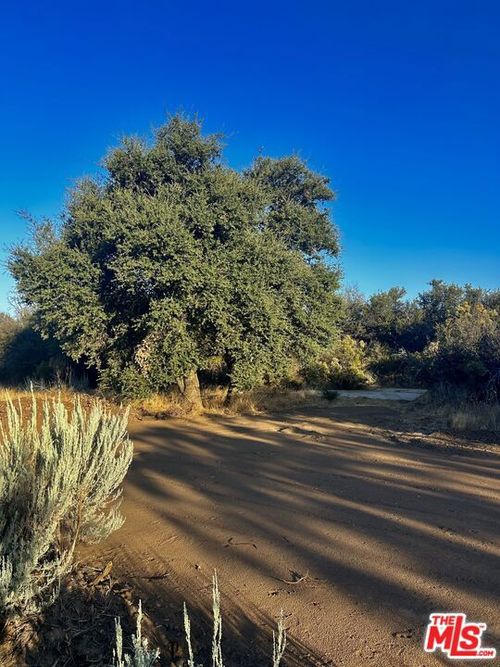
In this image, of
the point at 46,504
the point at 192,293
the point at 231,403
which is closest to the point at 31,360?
the point at 231,403

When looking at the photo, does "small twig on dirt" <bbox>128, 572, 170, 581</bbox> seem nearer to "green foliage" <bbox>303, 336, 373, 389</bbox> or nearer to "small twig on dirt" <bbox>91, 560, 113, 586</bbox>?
"small twig on dirt" <bbox>91, 560, 113, 586</bbox>

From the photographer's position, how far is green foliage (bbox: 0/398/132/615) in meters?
3.34

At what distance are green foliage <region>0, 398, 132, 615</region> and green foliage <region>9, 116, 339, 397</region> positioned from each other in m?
8.13

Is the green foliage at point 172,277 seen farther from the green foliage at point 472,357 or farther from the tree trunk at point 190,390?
the green foliage at point 472,357

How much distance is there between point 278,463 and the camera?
784 centimetres

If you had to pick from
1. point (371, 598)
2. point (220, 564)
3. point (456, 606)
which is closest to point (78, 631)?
point (220, 564)

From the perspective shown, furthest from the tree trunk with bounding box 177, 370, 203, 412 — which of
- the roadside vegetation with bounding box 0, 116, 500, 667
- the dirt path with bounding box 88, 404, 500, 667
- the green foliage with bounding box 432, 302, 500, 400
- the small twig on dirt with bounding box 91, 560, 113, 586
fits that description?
the small twig on dirt with bounding box 91, 560, 113, 586

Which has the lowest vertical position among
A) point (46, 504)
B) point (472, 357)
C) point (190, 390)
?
point (46, 504)

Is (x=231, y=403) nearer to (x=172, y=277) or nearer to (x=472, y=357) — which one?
(x=172, y=277)

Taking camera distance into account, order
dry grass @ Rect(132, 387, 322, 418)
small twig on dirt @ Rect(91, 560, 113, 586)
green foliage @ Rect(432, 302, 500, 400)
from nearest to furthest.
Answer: small twig on dirt @ Rect(91, 560, 113, 586), green foliage @ Rect(432, 302, 500, 400), dry grass @ Rect(132, 387, 322, 418)

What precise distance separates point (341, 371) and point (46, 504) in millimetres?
20768

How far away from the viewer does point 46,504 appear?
3811mm

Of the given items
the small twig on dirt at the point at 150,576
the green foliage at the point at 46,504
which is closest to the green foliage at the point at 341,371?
the green foliage at the point at 46,504

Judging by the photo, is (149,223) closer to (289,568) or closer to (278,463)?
(278,463)
